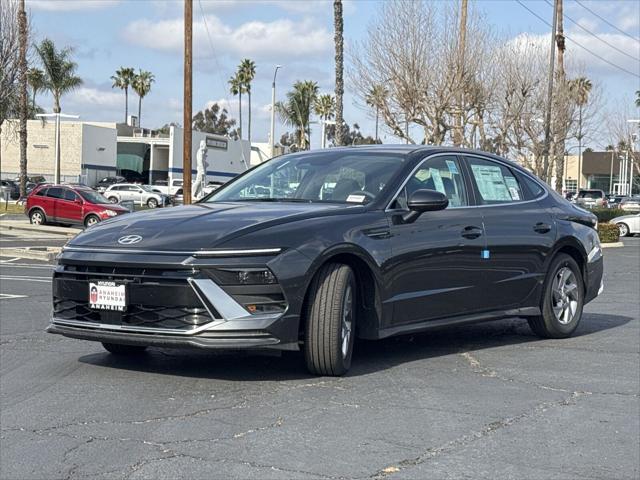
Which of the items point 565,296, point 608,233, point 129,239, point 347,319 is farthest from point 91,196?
point 347,319

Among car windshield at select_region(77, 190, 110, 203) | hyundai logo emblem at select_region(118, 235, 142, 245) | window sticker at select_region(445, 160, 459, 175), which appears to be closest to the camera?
hyundai logo emblem at select_region(118, 235, 142, 245)

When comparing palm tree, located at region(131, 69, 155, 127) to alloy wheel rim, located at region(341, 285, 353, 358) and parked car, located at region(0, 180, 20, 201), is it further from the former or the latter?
alloy wheel rim, located at region(341, 285, 353, 358)

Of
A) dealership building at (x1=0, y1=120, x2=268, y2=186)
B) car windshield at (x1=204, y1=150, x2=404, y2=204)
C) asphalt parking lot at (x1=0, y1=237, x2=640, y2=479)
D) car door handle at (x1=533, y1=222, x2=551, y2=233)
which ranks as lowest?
asphalt parking lot at (x1=0, y1=237, x2=640, y2=479)

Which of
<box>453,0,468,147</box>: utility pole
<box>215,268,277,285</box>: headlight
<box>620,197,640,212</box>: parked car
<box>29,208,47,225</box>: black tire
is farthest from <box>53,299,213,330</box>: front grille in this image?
<box>620,197,640,212</box>: parked car

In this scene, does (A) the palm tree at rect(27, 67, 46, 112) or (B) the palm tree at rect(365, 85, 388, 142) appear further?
(A) the palm tree at rect(27, 67, 46, 112)

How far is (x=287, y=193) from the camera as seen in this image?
294 inches

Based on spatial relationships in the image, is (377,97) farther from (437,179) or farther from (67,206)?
(437,179)

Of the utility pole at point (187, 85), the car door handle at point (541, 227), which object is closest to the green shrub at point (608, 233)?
the utility pole at point (187, 85)

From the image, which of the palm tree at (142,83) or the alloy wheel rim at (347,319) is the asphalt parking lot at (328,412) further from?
the palm tree at (142,83)

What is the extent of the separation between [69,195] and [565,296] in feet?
91.3

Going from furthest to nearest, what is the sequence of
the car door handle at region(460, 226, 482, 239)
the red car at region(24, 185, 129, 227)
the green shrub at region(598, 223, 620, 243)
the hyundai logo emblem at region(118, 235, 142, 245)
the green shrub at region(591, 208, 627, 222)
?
1. the green shrub at region(591, 208, 627, 222)
2. the red car at region(24, 185, 129, 227)
3. the green shrub at region(598, 223, 620, 243)
4. the car door handle at region(460, 226, 482, 239)
5. the hyundai logo emblem at region(118, 235, 142, 245)

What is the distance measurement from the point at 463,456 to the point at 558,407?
1.40 meters

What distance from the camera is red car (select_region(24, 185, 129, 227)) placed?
33719mm

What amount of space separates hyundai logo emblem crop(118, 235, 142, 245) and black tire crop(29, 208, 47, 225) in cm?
2964
